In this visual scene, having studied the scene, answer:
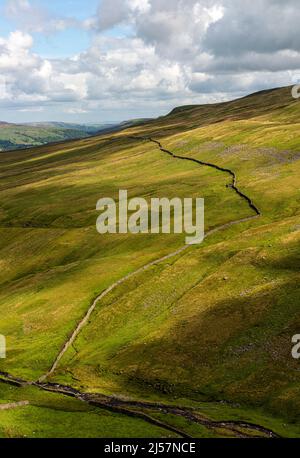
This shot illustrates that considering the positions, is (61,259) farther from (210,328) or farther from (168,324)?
(210,328)

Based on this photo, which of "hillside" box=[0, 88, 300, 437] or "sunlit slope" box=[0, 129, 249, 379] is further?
"sunlit slope" box=[0, 129, 249, 379]

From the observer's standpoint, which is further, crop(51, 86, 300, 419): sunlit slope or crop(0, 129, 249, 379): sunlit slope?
crop(0, 129, 249, 379): sunlit slope

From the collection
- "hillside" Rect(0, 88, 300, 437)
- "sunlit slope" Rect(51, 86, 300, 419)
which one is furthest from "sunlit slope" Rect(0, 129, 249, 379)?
"sunlit slope" Rect(51, 86, 300, 419)

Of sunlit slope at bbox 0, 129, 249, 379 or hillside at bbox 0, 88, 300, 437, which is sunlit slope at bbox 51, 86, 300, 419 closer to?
hillside at bbox 0, 88, 300, 437

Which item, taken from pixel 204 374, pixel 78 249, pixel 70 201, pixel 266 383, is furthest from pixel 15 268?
pixel 266 383

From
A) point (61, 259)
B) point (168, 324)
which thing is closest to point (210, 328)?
point (168, 324)

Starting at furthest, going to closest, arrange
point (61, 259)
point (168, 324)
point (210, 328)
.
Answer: point (61, 259), point (168, 324), point (210, 328)

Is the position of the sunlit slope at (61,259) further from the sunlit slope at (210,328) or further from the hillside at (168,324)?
the sunlit slope at (210,328)

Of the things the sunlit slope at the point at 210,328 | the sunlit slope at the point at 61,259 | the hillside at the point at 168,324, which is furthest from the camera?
the sunlit slope at the point at 61,259

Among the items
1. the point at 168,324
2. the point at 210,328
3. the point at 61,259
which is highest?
the point at 61,259

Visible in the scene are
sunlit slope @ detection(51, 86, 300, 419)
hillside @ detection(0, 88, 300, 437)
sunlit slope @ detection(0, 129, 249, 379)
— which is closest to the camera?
hillside @ detection(0, 88, 300, 437)

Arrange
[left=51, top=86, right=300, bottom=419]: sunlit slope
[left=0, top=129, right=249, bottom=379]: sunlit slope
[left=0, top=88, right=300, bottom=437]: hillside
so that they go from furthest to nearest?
1. [left=0, top=129, right=249, bottom=379]: sunlit slope
2. [left=51, top=86, right=300, bottom=419]: sunlit slope
3. [left=0, top=88, right=300, bottom=437]: hillside

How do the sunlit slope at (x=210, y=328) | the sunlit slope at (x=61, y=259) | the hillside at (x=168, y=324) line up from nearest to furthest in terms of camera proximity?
the hillside at (x=168, y=324) < the sunlit slope at (x=210, y=328) < the sunlit slope at (x=61, y=259)

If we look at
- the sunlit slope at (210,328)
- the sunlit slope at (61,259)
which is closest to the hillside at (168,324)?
the sunlit slope at (210,328)
